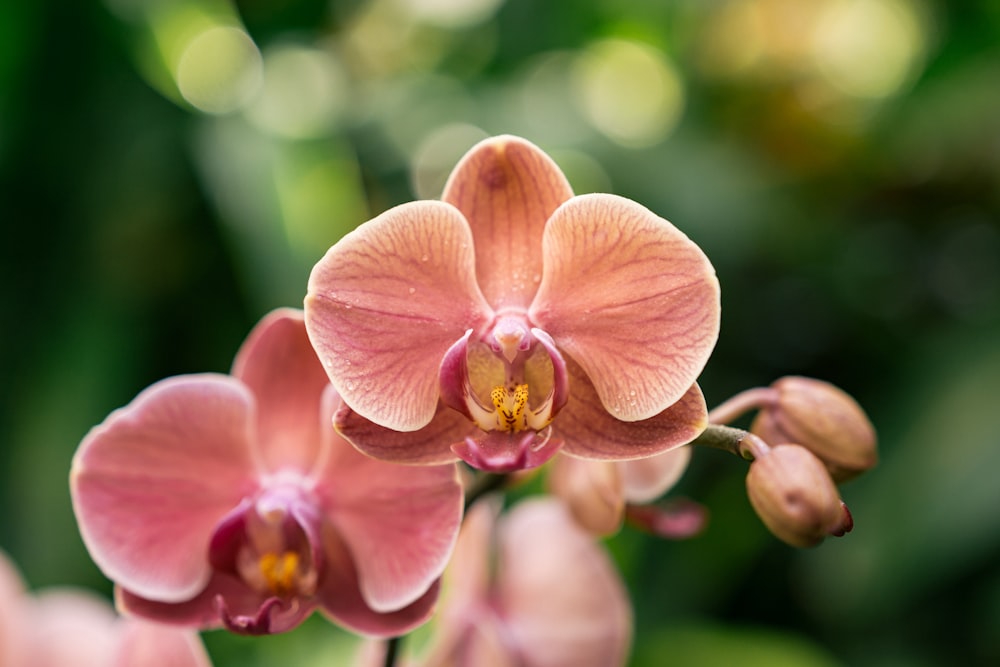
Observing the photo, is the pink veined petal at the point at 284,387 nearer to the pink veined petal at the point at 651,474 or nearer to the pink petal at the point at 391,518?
the pink petal at the point at 391,518

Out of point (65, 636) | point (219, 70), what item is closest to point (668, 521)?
point (65, 636)

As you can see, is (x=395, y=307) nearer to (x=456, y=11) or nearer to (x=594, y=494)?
(x=594, y=494)

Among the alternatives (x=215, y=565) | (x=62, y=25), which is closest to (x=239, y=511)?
(x=215, y=565)

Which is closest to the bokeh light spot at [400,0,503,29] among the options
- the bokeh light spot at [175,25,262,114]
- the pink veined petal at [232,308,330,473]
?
the bokeh light spot at [175,25,262,114]

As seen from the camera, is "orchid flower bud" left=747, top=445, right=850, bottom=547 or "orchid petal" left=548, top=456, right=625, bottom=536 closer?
"orchid flower bud" left=747, top=445, right=850, bottom=547

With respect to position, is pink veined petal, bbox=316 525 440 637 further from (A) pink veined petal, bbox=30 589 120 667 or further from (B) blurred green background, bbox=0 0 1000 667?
(B) blurred green background, bbox=0 0 1000 667

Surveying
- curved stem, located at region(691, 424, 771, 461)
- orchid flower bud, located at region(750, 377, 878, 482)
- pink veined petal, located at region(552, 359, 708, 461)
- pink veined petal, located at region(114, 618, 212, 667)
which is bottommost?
pink veined petal, located at region(114, 618, 212, 667)
